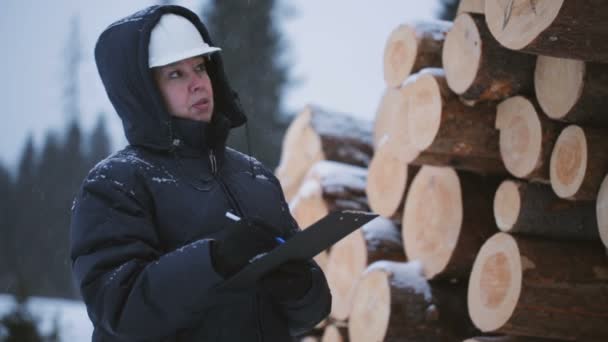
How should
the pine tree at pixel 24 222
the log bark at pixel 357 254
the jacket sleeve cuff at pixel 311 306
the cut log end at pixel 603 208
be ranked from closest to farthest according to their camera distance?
the jacket sleeve cuff at pixel 311 306 < the cut log end at pixel 603 208 < the log bark at pixel 357 254 < the pine tree at pixel 24 222

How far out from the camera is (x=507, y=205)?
2.99m

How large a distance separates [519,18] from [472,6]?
0.87 metres

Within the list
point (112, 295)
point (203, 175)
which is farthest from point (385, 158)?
point (112, 295)

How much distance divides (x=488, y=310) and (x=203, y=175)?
131 cm

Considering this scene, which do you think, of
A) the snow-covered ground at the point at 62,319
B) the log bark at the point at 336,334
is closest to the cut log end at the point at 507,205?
the log bark at the point at 336,334

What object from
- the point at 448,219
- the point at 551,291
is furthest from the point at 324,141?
the point at 551,291

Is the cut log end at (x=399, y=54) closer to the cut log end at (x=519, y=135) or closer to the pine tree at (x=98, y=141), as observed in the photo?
the cut log end at (x=519, y=135)

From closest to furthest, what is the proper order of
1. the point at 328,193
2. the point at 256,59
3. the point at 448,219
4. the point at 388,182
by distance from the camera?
the point at 448,219
the point at 388,182
the point at 328,193
the point at 256,59

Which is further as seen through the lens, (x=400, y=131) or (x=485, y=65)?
(x=400, y=131)

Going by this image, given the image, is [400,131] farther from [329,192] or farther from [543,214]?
[329,192]

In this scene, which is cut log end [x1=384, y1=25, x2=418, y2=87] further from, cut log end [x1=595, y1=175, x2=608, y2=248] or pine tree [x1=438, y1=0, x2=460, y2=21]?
pine tree [x1=438, y1=0, x2=460, y2=21]

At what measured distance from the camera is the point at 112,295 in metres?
1.90

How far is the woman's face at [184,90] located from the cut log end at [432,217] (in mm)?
1468

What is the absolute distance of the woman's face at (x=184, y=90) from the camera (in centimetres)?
224
